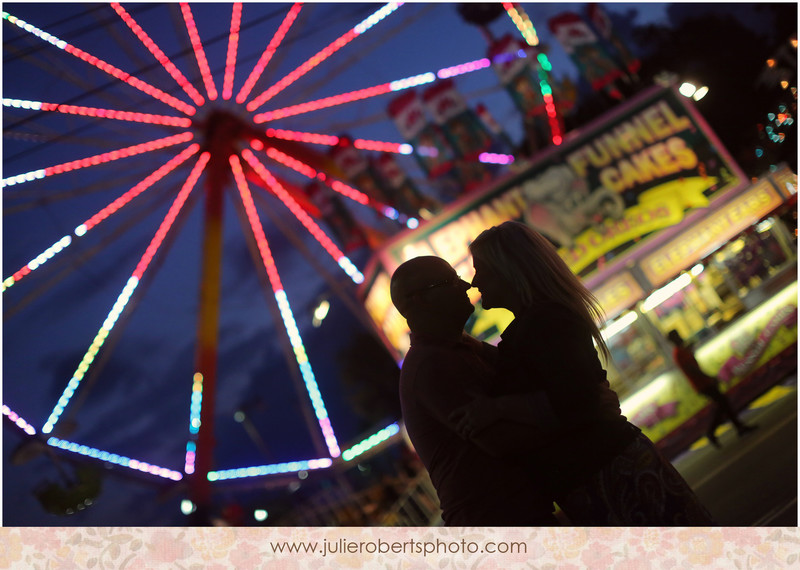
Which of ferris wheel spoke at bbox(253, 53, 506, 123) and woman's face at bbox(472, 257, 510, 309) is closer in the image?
woman's face at bbox(472, 257, 510, 309)

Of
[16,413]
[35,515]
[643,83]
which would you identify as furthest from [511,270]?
[643,83]

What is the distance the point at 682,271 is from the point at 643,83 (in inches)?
304

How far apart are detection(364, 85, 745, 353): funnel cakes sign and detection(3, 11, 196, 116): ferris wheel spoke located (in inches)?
92.3

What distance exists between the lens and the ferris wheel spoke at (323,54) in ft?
19.0

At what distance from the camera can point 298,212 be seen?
20.8 ft

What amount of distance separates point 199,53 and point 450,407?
531cm

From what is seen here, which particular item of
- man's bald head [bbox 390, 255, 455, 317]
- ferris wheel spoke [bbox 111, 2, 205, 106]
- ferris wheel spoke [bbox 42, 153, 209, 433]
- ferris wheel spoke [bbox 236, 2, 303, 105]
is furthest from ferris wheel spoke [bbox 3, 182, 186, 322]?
man's bald head [bbox 390, 255, 455, 317]

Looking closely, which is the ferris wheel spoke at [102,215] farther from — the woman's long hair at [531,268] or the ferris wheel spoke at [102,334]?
the woman's long hair at [531,268]

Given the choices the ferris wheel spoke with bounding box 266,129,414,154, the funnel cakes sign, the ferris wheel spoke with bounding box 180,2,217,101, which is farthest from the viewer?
the ferris wheel spoke with bounding box 266,129,414,154

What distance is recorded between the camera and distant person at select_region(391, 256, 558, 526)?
5.30 feet

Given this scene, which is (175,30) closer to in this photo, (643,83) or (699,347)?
(699,347)

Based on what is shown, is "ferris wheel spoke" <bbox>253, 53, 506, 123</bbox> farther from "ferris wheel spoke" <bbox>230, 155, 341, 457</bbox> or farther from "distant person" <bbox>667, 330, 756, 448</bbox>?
"distant person" <bbox>667, 330, 756, 448</bbox>

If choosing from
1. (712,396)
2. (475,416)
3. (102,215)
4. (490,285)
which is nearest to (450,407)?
(475,416)

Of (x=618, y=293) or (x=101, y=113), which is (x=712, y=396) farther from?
(x=101, y=113)
